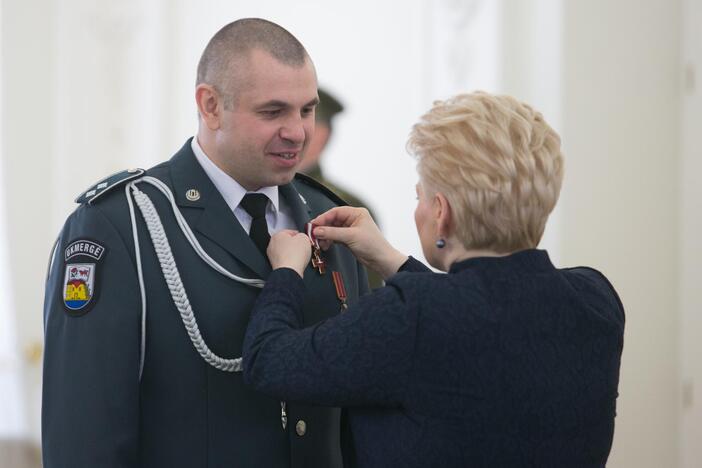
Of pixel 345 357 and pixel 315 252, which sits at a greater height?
pixel 315 252

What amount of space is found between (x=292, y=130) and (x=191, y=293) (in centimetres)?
34

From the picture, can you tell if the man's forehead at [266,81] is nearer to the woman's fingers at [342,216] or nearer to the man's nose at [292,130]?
the man's nose at [292,130]

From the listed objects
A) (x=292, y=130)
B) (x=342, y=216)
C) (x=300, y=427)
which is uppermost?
(x=292, y=130)

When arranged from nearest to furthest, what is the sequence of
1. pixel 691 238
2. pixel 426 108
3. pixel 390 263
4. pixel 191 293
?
pixel 191 293 → pixel 390 263 → pixel 691 238 → pixel 426 108

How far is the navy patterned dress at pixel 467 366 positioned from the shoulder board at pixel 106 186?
42 centimetres

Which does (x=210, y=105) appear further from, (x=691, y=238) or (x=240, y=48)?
(x=691, y=238)

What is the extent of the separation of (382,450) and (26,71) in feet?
11.1

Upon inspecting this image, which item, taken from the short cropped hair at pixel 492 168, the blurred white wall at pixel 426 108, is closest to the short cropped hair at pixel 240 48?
the short cropped hair at pixel 492 168

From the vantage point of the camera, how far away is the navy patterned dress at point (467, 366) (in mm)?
1253

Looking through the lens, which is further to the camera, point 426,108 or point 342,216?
point 426,108

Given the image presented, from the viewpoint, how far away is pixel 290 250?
153 cm

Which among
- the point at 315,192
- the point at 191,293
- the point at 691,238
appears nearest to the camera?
the point at 191,293

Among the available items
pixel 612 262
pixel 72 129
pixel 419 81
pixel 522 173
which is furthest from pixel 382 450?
pixel 72 129

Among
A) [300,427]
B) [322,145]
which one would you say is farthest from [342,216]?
[322,145]
